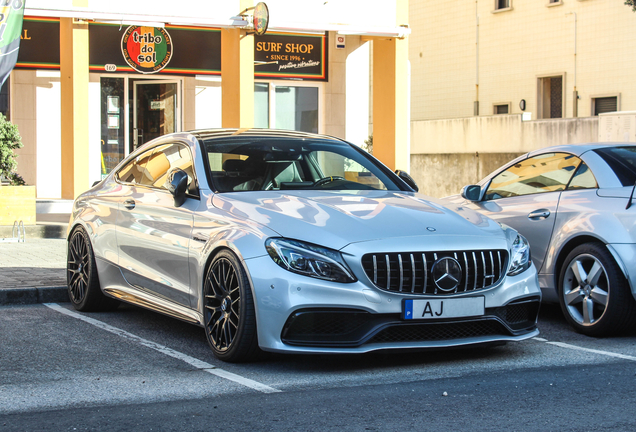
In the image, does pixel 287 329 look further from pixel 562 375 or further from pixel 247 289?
pixel 562 375

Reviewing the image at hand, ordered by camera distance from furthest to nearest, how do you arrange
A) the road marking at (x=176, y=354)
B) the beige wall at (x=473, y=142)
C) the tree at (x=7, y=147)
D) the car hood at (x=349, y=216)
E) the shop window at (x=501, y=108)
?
the shop window at (x=501, y=108) < the beige wall at (x=473, y=142) < the tree at (x=7, y=147) < the car hood at (x=349, y=216) < the road marking at (x=176, y=354)

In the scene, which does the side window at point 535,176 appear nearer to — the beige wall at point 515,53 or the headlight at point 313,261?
the headlight at point 313,261

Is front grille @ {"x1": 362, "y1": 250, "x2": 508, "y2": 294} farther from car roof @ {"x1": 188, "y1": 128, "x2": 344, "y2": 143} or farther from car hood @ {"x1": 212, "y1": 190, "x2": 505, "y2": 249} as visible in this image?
car roof @ {"x1": 188, "y1": 128, "x2": 344, "y2": 143}

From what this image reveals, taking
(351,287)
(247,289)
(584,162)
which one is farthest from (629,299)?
(247,289)

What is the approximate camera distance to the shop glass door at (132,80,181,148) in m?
18.4

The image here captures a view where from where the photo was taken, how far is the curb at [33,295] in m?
7.55

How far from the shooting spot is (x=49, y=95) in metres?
17.6

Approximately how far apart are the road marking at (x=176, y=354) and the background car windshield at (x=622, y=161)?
318 cm

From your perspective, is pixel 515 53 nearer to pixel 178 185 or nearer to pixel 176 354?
pixel 178 185

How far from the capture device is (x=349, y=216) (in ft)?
17.1

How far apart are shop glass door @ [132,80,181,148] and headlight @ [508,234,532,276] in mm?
13639

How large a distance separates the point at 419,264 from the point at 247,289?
38.9 inches

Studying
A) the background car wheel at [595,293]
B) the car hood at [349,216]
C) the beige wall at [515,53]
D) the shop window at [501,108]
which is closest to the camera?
the car hood at [349,216]

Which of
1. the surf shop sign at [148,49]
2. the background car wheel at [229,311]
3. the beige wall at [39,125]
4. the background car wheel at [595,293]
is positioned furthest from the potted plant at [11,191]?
the background car wheel at [595,293]
